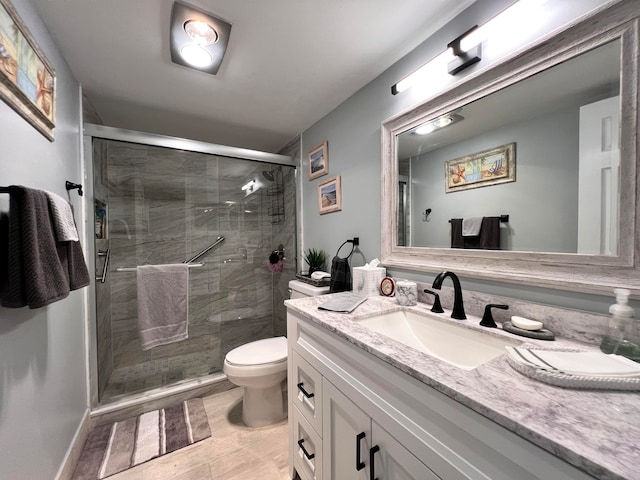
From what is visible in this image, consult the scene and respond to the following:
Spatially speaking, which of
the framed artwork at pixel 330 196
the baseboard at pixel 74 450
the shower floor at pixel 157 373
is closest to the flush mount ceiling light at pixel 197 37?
the framed artwork at pixel 330 196

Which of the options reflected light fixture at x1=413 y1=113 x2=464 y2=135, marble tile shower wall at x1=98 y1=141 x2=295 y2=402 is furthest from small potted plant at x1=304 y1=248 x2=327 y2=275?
reflected light fixture at x1=413 y1=113 x2=464 y2=135

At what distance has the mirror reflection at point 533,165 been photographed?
722mm

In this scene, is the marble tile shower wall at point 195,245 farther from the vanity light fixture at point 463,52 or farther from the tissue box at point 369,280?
the vanity light fixture at point 463,52

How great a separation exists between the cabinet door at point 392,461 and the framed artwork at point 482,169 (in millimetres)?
966

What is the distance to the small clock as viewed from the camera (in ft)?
4.30

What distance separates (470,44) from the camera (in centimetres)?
96

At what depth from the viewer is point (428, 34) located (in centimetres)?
116

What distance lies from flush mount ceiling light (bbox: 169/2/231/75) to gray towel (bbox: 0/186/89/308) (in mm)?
922

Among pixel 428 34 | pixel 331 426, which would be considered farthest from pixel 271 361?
pixel 428 34

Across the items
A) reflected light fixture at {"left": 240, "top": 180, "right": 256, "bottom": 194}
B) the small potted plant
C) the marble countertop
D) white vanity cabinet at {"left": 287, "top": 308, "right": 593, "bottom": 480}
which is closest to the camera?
the marble countertop

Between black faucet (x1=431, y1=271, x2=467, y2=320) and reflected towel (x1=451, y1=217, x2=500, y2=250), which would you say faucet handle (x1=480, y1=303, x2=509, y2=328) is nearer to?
black faucet (x1=431, y1=271, x2=467, y2=320)

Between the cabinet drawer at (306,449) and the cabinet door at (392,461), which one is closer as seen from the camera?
the cabinet door at (392,461)

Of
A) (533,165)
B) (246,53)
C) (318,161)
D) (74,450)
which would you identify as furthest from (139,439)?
(533,165)

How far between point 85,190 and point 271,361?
1638mm
